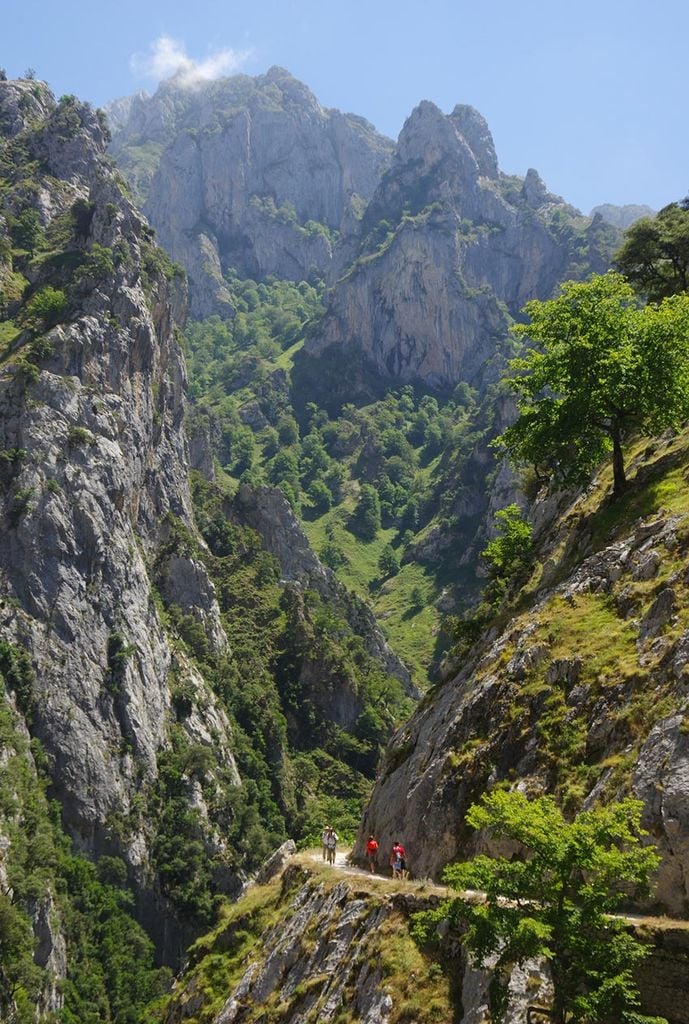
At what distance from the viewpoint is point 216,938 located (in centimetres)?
3153

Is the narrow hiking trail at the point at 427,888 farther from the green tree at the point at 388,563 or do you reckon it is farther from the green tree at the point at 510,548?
the green tree at the point at 388,563

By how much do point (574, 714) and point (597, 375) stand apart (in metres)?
11.9

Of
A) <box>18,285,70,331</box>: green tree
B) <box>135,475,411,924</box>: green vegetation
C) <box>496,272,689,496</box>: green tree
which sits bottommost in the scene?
<box>135,475,411,924</box>: green vegetation

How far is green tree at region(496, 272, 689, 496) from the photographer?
28.7m

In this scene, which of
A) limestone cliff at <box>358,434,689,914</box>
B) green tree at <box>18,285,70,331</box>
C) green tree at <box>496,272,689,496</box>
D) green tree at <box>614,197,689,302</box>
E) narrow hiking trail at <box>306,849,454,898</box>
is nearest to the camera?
limestone cliff at <box>358,434,689,914</box>

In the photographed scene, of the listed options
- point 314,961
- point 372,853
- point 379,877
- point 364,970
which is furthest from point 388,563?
point 364,970

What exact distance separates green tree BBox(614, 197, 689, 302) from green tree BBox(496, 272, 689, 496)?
20739 millimetres

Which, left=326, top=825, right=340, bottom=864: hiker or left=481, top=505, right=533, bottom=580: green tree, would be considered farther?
left=481, top=505, right=533, bottom=580: green tree

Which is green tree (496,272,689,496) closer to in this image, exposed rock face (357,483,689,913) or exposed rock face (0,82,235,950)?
exposed rock face (357,483,689,913)

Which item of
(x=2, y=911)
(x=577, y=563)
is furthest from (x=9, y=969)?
(x=577, y=563)

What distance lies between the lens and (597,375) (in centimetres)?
2939

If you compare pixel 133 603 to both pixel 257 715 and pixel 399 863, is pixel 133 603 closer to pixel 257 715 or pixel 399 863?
pixel 257 715

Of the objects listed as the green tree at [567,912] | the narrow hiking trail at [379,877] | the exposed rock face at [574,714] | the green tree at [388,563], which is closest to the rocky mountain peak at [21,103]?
the green tree at [388,563]

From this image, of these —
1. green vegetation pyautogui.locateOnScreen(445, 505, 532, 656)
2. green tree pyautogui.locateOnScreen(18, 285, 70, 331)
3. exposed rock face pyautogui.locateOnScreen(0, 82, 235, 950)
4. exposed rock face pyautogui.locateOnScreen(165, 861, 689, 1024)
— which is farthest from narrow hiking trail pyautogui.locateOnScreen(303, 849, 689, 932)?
green tree pyautogui.locateOnScreen(18, 285, 70, 331)
